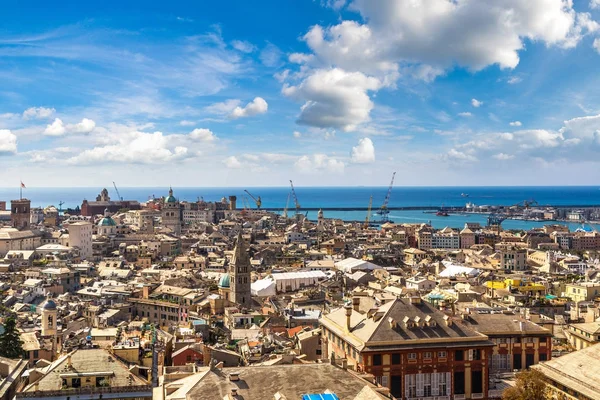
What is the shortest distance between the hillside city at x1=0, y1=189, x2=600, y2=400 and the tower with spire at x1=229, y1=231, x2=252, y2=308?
0.14m

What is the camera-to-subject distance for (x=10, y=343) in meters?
38.9

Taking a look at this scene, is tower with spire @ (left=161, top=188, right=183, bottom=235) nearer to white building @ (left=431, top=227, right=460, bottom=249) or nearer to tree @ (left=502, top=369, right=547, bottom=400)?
white building @ (left=431, top=227, right=460, bottom=249)

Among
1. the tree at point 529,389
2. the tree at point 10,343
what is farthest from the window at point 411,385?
the tree at point 10,343

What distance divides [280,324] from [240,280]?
15380 mm

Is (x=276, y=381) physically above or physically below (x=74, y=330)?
above

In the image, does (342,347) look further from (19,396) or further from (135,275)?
(135,275)

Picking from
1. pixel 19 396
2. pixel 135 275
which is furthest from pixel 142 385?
pixel 135 275

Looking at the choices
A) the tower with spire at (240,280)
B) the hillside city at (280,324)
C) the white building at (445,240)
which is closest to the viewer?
the hillside city at (280,324)

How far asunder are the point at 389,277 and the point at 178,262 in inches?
1319

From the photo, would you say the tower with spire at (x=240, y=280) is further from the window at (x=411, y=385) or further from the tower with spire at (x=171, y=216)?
the tower with spire at (x=171, y=216)

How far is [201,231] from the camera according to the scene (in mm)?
159125

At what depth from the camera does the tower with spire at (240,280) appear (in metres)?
64.5

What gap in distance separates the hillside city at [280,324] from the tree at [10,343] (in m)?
0.13

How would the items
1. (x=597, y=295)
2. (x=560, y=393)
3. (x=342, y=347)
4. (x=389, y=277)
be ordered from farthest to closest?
1. (x=389, y=277)
2. (x=597, y=295)
3. (x=342, y=347)
4. (x=560, y=393)
